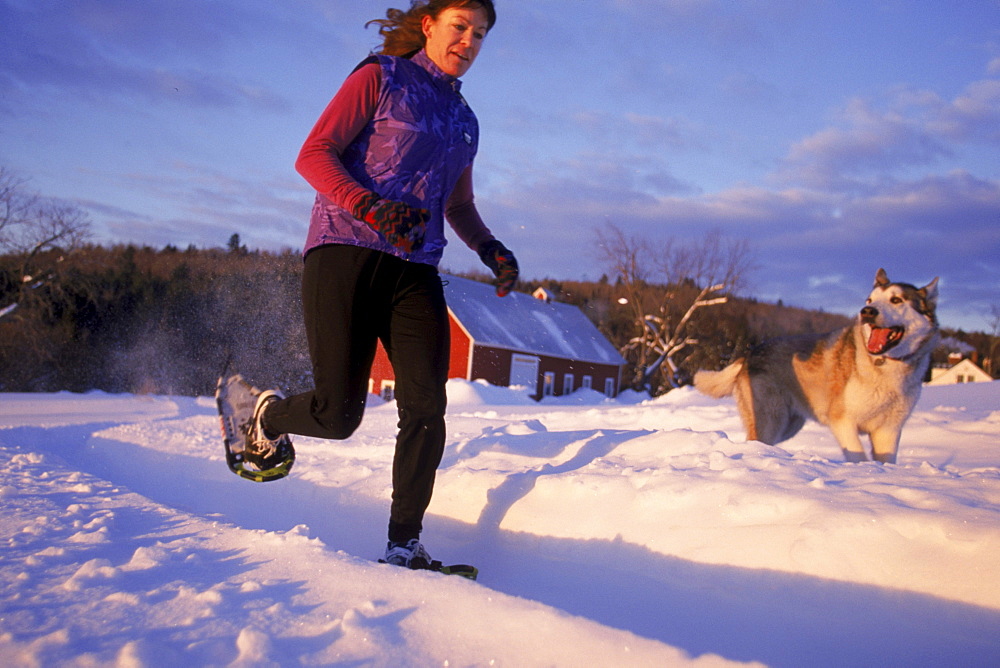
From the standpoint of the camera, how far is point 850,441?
440 cm

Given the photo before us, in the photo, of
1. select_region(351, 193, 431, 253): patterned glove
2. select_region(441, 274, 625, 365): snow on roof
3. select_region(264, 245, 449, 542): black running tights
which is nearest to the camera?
select_region(351, 193, 431, 253): patterned glove

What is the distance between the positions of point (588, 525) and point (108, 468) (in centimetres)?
369

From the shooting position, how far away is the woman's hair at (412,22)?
8.52 feet

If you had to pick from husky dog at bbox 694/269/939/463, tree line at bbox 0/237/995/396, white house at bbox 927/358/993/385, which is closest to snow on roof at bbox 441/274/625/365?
tree line at bbox 0/237/995/396

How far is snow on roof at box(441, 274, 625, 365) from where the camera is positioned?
25.3 metres

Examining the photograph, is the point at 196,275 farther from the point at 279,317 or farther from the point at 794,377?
the point at 794,377

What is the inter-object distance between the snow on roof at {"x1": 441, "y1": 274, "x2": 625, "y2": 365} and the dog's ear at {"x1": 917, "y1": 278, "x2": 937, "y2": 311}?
1847 centimetres

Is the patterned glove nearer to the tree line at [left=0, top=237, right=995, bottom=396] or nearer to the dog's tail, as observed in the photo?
the dog's tail

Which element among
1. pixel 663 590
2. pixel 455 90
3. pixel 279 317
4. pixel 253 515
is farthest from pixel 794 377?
Answer: pixel 279 317

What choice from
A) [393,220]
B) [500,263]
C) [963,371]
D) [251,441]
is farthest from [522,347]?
[963,371]

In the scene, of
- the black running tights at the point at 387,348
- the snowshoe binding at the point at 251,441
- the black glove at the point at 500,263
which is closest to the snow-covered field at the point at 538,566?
the snowshoe binding at the point at 251,441

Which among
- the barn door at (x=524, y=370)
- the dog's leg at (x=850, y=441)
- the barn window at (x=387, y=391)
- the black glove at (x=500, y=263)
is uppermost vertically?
the black glove at (x=500, y=263)

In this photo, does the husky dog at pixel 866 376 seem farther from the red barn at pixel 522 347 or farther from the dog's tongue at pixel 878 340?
the red barn at pixel 522 347

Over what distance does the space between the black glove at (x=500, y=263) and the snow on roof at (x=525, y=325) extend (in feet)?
63.8
